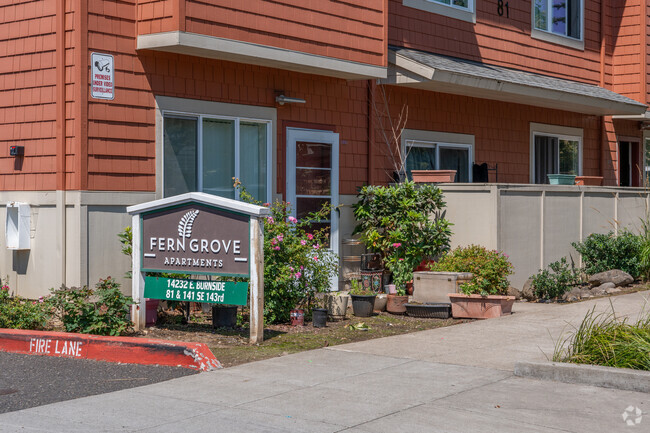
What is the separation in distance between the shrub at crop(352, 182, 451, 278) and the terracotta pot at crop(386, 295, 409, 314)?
104 centimetres

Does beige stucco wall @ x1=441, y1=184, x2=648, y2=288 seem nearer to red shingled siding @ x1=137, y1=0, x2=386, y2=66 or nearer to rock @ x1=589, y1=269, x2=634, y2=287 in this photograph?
rock @ x1=589, y1=269, x2=634, y2=287

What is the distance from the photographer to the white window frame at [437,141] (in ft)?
50.3

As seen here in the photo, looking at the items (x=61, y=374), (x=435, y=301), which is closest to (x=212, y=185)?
(x=435, y=301)

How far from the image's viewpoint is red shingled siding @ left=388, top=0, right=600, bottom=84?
50.7 ft

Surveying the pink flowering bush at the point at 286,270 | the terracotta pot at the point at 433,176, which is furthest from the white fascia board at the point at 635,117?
the pink flowering bush at the point at 286,270

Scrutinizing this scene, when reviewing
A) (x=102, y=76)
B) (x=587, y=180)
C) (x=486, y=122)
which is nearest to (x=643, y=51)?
(x=587, y=180)

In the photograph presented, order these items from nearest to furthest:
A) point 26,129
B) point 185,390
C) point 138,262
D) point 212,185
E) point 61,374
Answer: point 185,390 → point 61,374 → point 138,262 → point 26,129 → point 212,185

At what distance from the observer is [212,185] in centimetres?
1205

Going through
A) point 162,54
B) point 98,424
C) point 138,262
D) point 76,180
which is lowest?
point 98,424

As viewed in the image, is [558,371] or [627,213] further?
[627,213]

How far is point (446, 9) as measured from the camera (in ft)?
52.8

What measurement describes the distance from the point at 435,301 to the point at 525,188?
113 inches

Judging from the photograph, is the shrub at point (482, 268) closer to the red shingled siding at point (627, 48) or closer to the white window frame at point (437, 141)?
the white window frame at point (437, 141)

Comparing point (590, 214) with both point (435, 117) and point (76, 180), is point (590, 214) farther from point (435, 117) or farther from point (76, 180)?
point (76, 180)
